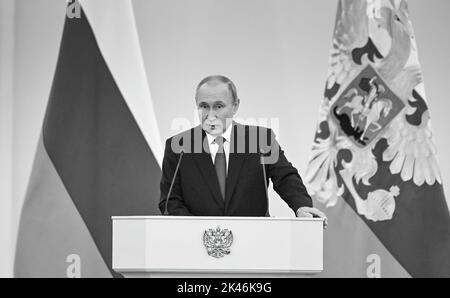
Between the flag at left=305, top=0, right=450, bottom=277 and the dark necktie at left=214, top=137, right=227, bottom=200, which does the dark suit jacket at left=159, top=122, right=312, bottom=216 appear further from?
the flag at left=305, top=0, right=450, bottom=277

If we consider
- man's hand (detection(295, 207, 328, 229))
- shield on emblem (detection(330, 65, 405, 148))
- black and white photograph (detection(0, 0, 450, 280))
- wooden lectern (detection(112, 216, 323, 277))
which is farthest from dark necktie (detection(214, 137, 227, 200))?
shield on emblem (detection(330, 65, 405, 148))

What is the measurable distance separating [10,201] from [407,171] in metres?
2.59

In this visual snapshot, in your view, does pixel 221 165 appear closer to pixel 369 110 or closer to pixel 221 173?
pixel 221 173

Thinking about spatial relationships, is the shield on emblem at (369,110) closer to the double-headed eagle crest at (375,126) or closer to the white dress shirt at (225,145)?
the double-headed eagle crest at (375,126)

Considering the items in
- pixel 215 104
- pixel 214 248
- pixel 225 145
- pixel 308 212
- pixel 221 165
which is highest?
pixel 215 104

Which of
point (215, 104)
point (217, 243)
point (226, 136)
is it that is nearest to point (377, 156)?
point (226, 136)

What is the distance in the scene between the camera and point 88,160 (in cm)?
554

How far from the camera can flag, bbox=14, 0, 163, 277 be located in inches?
217

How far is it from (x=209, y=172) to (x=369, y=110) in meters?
1.49

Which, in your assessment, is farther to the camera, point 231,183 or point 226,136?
point 226,136
